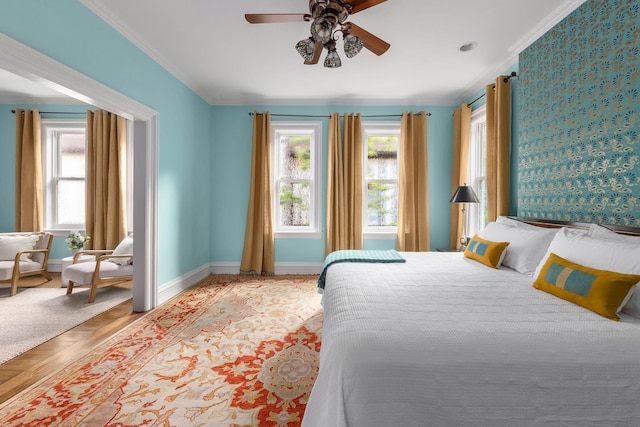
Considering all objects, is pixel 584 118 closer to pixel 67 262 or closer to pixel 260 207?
pixel 260 207

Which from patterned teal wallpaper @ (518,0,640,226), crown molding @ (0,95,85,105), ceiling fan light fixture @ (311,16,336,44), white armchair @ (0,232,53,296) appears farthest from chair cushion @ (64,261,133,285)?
patterned teal wallpaper @ (518,0,640,226)

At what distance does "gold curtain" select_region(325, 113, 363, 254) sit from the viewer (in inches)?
175

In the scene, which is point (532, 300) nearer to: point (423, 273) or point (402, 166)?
point (423, 273)

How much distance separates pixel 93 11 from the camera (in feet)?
7.77

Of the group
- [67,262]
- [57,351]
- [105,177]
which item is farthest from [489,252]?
[105,177]

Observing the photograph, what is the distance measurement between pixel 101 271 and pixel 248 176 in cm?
225

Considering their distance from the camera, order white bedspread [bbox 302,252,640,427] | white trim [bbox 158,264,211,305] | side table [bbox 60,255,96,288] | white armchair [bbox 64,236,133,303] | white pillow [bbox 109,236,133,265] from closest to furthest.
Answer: white bedspread [bbox 302,252,640,427] < white armchair [bbox 64,236,133,303] < white trim [bbox 158,264,211,305] < white pillow [bbox 109,236,133,265] < side table [bbox 60,255,96,288]

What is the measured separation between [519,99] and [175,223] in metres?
4.05

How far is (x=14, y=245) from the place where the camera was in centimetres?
382

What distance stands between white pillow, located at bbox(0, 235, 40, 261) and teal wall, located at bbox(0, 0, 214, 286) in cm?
121

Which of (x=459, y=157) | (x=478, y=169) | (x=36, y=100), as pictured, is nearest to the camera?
(x=478, y=169)

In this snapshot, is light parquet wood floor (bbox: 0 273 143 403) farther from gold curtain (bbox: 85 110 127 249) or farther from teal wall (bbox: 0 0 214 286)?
gold curtain (bbox: 85 110 127 249)

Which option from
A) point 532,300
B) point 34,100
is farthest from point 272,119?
point 532,300

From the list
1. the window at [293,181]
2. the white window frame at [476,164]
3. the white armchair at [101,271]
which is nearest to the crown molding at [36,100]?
the white armchair at [101,271]
